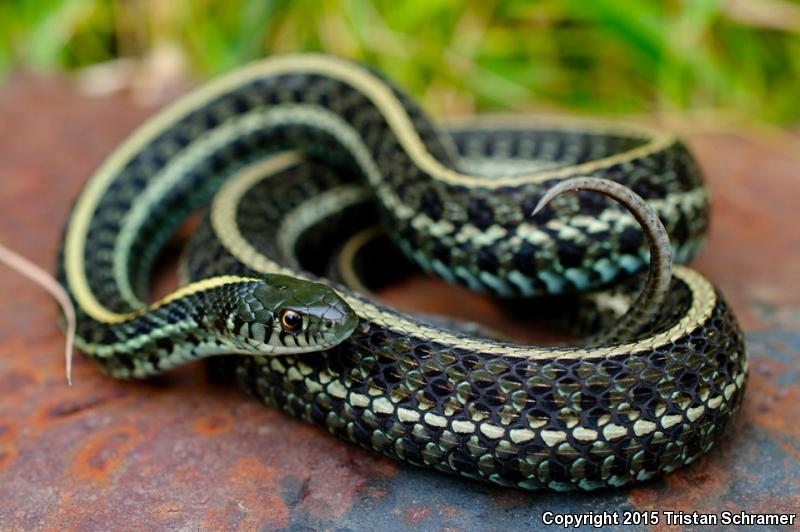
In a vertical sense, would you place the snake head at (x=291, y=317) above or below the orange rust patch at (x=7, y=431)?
above

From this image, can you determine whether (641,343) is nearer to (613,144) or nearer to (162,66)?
(613,144)

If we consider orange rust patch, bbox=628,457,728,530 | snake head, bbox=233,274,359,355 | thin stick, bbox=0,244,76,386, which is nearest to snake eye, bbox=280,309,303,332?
snake head, bbox=233,274,359,355

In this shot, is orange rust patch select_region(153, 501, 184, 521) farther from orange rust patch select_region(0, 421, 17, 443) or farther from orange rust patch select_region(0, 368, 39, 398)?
orange rust patch select_region(0, 368, 39, 398)

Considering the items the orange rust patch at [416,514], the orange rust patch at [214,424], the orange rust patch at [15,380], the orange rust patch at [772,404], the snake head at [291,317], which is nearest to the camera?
the orange rust patch at [416,514]

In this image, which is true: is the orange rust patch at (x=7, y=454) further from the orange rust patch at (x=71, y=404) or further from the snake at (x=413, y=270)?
the snake at (x=413, y=270)

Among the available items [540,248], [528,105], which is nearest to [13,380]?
[540,248]

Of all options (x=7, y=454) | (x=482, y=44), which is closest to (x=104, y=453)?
(x=7, y=454)

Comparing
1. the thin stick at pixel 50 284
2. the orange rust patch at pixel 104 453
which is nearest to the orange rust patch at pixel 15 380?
the thin stick at pixel 50 284
